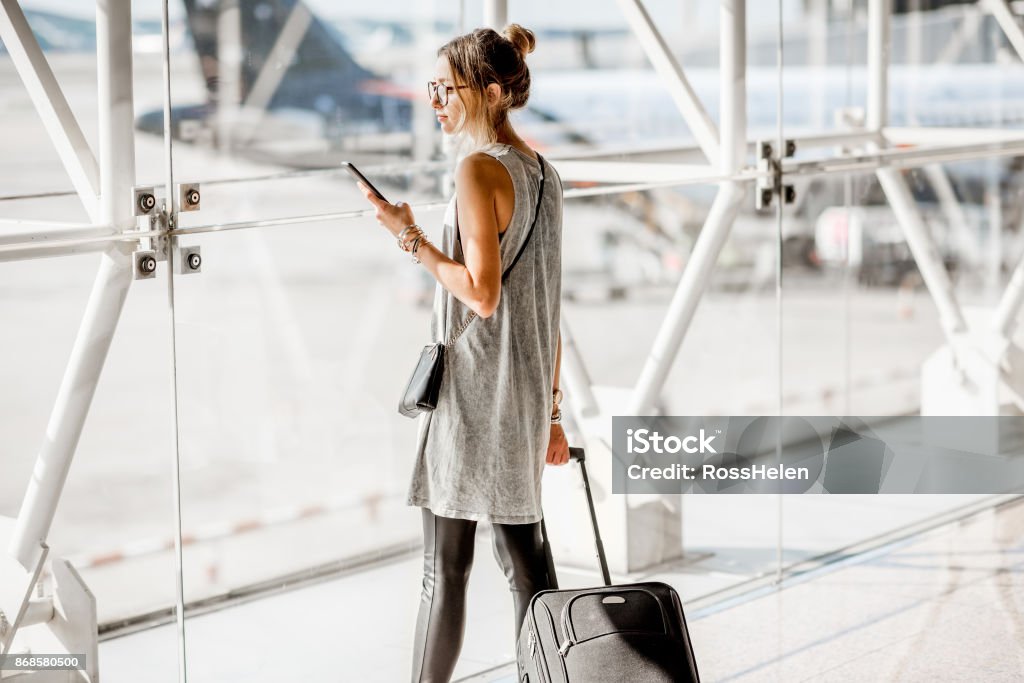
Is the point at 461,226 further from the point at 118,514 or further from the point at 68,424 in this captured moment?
the point at 118,514

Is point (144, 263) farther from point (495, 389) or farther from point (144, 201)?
point (495, 389)

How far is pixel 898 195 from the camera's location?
17.1ft

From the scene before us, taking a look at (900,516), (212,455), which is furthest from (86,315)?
(212,455)

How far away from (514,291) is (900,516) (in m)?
2.87

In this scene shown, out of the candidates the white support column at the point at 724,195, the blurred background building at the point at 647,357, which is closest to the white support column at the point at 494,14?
the blurred background building at the point at 647,357

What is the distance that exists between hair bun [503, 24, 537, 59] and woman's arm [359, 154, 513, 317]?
257 mm

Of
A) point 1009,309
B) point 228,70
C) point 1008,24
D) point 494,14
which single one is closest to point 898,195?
point 1009,309

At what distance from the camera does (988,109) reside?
241 inches

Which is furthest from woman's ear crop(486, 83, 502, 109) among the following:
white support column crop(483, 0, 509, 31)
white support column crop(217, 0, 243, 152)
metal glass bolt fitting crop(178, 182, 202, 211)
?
white support column crop(217, 0, 243, 152)

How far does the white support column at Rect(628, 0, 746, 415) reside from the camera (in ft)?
12.7

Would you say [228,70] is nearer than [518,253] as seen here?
No

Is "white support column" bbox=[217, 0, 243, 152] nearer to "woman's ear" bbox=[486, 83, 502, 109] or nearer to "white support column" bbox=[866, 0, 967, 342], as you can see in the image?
"white support column" bbox=[866, 0, 967, 342]

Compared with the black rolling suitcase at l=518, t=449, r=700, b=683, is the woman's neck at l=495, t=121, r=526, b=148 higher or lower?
higher

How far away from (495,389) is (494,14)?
4.56ft
